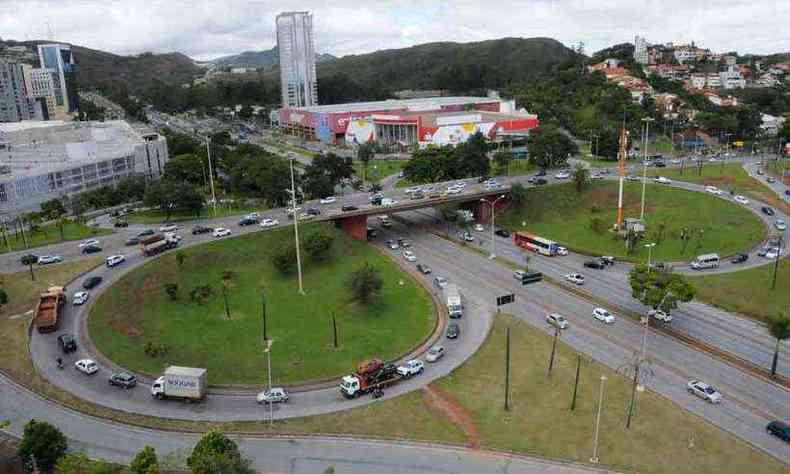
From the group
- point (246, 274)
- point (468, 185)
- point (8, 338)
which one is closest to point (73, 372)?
point (8, 338)

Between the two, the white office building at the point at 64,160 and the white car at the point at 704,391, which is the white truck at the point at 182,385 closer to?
the white car at the point at 704,391

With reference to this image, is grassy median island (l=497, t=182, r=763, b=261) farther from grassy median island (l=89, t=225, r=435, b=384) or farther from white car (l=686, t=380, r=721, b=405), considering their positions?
white car (l=686, t=380, r=721, b=405)

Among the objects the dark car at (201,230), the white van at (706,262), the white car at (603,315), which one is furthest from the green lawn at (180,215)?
Answer: the white van at (706,262)

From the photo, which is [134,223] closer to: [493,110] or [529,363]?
[529,363]

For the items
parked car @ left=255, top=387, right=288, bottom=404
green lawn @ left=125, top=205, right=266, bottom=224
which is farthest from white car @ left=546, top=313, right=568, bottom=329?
green lawn @ left=125, top=205, right=266, bottom=224

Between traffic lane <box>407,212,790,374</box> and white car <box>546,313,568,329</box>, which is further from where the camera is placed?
white car <box>546,313,568,329</box>

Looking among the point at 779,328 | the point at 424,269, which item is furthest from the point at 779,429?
the point at 424,269
